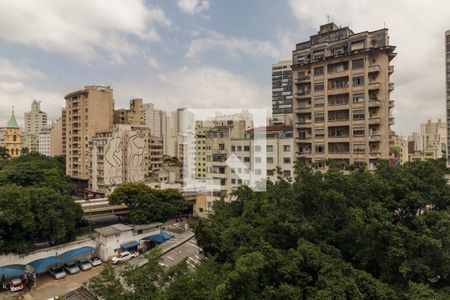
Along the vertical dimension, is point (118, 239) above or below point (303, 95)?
below

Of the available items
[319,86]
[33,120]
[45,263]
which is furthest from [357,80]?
[33,120]

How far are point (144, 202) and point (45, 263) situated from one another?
334 inches

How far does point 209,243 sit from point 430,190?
6.30 metres

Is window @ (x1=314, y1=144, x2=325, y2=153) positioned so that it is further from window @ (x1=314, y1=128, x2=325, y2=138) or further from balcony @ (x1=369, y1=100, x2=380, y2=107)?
balcony @ (x1=369, y1=100, x2=380, y2=107)

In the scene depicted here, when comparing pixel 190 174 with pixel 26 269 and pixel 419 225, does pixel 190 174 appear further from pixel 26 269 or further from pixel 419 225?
pixel 419 225

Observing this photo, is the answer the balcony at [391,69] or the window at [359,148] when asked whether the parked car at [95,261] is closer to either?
the window at [359,148]

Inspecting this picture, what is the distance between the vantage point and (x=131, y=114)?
142 feet

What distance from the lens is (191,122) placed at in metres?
23.7

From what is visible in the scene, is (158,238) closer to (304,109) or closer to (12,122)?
(304,109)

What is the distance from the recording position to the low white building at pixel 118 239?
1786 cm

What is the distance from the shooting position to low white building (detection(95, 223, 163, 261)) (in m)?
17.9

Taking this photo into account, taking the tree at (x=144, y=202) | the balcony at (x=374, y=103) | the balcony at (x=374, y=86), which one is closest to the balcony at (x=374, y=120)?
the balcony at (x=374, y=103)

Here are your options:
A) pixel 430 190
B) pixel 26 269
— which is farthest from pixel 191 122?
pixel 430 190

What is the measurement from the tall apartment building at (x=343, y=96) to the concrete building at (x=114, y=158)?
64.9 ft
